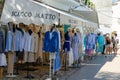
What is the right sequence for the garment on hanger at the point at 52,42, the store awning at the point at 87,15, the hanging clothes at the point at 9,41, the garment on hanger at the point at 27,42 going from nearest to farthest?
the garment on hanger at the point at 52,42, the hanging clothes at the point at 9,41, the garment on hanger at the point at 27,42, the store awning at the point at 87,15

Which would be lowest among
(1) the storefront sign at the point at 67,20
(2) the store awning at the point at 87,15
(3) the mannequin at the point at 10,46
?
(3) the mannequin at the point at 10,46

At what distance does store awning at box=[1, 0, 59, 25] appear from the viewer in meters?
12.4

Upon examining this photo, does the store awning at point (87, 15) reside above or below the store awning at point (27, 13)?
above

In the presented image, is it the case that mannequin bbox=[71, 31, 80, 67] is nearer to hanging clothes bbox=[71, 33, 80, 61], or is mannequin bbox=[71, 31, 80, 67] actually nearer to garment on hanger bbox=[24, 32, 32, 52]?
hanging clothes bbox=[71, 33, 80, 61]

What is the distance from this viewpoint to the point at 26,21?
1245 cm

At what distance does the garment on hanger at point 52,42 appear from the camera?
12.9 meters

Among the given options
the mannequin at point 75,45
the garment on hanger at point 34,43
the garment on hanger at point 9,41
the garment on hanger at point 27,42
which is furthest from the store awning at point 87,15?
the garment on hanger at point 9,41

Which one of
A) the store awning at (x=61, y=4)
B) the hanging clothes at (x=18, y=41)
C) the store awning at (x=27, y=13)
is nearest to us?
the store awning at (x=27, y=13)

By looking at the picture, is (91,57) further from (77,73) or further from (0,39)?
(0,39)

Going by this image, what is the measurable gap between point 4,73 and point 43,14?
3.72 metres

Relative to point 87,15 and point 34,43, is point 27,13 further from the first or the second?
point 87,15

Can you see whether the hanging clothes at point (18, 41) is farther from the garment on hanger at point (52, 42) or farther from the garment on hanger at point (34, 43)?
the garment on hanger at point (52, 42)

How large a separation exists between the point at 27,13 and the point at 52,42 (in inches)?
54.0

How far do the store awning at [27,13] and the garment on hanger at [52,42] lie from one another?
0.70m
